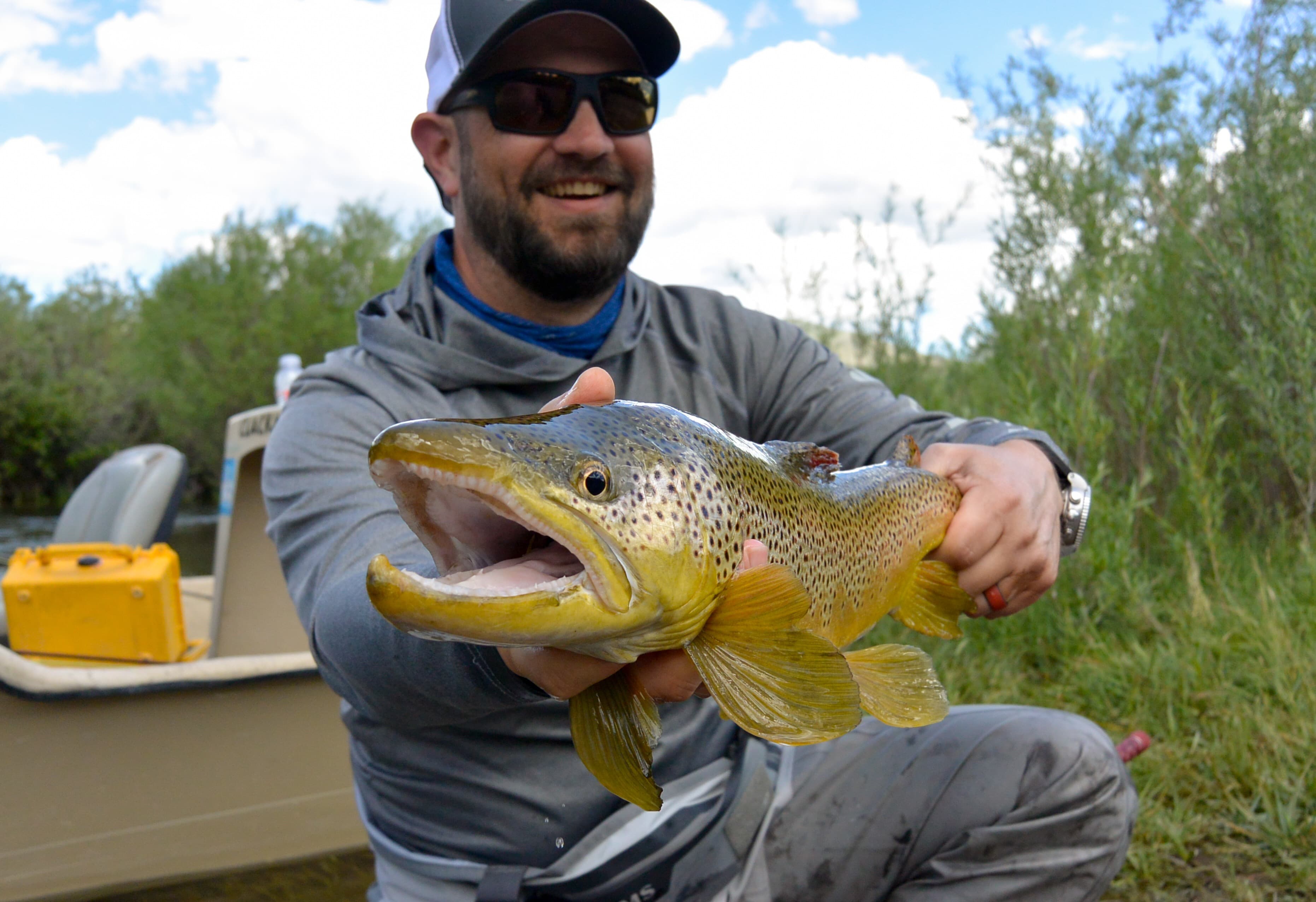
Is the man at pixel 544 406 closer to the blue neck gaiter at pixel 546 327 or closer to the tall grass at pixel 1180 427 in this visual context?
the blue neck gaiter at pixel 546 327

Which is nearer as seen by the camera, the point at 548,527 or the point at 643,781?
the point at 548,527

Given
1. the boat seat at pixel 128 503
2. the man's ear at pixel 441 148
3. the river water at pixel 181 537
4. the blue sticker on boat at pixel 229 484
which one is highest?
the man's ear at pixel 441 148

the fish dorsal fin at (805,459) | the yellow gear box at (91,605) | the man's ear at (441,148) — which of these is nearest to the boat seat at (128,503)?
the yellow gear box at (91,605)

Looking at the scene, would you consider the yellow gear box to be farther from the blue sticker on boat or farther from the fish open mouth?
the fish open mouth

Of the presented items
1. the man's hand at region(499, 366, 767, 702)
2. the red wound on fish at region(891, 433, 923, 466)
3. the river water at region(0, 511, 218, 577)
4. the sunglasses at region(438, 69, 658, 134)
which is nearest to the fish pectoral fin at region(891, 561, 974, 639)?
the red wound on fish at region(891, 433, 923, 466)

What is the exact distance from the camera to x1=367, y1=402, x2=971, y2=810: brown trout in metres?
1.11

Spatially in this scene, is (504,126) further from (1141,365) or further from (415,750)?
(1141,365)

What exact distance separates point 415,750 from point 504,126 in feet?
6.28

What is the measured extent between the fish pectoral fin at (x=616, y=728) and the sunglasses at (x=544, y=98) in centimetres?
213

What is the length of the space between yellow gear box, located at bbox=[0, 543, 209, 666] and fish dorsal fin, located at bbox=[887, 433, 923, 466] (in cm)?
369

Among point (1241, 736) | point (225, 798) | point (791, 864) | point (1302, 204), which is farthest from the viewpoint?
point (1302, 204)

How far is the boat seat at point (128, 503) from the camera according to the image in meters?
5.76

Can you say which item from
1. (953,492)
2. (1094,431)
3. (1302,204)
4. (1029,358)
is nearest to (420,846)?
(953,492)

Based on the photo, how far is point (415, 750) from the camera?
7.93ft
